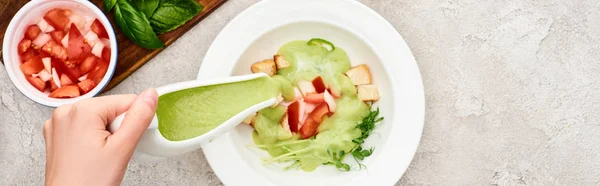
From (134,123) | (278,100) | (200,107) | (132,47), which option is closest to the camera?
(134,123)

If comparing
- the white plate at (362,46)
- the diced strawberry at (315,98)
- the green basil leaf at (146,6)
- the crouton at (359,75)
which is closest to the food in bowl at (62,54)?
the green basil leaf at (146,6)

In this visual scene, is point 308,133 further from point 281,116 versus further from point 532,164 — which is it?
point 532,164

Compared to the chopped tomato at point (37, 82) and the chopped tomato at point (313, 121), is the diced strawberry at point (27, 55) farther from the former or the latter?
the chopped tomato at point (313, 121)

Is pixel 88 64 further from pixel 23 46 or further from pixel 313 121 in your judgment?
pixel 313 121

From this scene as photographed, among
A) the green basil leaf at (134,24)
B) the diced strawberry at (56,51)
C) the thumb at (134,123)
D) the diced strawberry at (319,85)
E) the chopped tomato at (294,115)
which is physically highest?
the diced strawberry at (319,85)

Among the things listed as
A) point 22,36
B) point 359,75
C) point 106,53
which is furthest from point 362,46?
point 22,36

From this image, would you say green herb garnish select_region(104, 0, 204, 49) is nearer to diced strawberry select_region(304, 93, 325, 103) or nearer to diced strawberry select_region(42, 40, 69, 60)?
diced strawberry select_region(42, 40, 69, 60)

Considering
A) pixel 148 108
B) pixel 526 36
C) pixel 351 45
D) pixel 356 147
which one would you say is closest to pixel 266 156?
pixel 356 147
